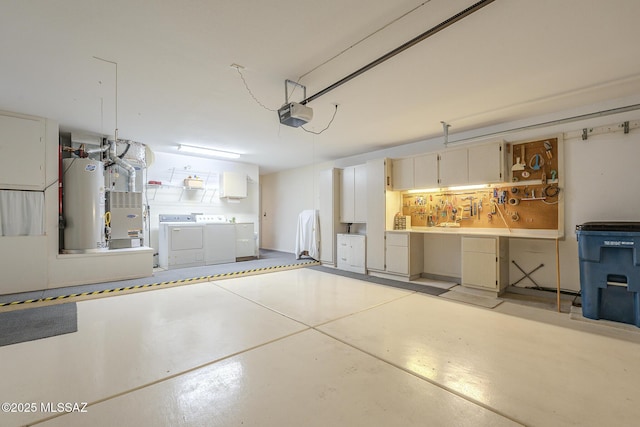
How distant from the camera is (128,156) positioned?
5.34 meters

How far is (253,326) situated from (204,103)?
9.70ft

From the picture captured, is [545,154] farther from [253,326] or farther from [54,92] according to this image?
Result: [54,92]

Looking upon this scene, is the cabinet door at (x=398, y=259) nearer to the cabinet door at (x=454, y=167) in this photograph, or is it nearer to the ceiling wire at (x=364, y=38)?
the cabinet door at (x=454, y=167)

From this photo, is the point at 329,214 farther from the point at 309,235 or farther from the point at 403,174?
the point at 403,174

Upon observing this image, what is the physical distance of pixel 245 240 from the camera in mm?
6930

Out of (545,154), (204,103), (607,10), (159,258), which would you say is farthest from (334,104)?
(159,258)

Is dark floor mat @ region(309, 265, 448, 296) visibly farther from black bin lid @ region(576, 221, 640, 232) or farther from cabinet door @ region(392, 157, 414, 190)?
black bin lid @ region(576, 221, 640, 232)

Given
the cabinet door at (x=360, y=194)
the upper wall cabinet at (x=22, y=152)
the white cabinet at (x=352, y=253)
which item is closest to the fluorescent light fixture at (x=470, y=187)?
the cabinet door at (x=360, y=194)

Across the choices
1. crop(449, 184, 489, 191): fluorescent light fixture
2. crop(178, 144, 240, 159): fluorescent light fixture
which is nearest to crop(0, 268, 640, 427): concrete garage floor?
crop(449, 184, 489, 191): fluorescent light fixture

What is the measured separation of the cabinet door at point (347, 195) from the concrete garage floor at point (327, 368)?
2.98m

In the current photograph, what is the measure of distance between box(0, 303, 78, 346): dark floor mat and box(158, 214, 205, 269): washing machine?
233cm

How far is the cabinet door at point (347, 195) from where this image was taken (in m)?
6.04

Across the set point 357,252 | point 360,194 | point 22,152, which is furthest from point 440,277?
point 22,152

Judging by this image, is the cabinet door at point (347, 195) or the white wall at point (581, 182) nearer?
the white wall at point (581, 182)
